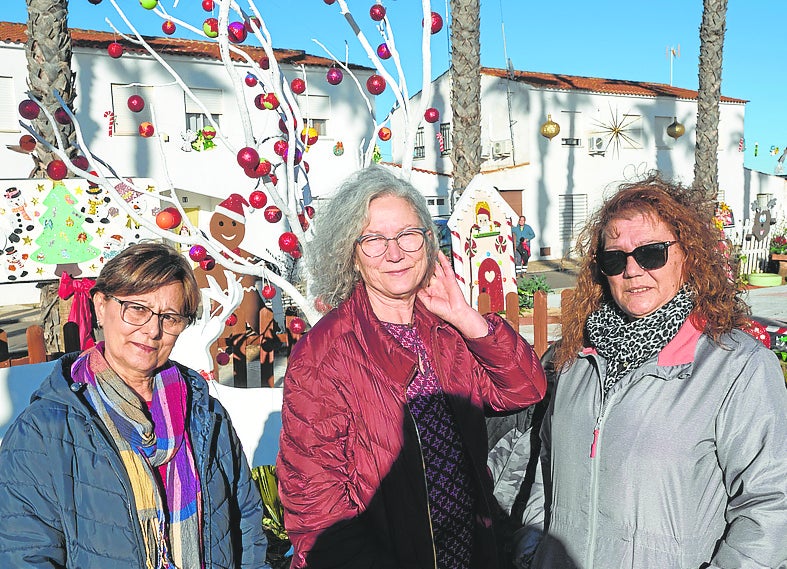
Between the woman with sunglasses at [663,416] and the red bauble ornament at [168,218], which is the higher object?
the red bauble ornament at [168,218]

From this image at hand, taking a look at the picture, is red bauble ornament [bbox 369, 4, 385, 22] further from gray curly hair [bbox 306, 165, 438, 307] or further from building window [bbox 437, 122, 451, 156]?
building window [bbox 437, 122, 451, 156]

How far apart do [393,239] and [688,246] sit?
2.79 ft

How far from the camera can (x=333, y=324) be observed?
180 centimetres

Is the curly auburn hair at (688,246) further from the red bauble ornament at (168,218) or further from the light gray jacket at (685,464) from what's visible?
the red bauble ornament at (168,218)

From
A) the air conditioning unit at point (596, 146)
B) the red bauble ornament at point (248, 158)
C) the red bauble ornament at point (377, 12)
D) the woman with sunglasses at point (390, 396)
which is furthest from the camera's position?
A: the air conditioning unit at point (596, 146)

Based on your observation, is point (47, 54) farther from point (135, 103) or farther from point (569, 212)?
point (569, 212)

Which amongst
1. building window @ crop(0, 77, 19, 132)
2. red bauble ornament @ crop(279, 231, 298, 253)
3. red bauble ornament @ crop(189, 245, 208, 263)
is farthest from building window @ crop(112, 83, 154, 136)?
red bauble ornament @ crop(279, 231, 298, 253)

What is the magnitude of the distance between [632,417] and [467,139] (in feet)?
26.9

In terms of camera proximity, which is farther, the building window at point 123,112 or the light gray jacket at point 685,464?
the building window at point 123,112

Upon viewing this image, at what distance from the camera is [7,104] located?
13.8 m

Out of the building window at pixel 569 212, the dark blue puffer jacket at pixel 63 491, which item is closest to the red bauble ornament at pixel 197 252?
the dark blue puffer jacket at pixel 63 491

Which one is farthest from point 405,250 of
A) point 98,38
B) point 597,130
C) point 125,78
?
point 597,130

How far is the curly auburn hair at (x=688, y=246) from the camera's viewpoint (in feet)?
Answer: 5.81

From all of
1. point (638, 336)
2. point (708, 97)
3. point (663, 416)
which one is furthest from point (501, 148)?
point (663, 416)
